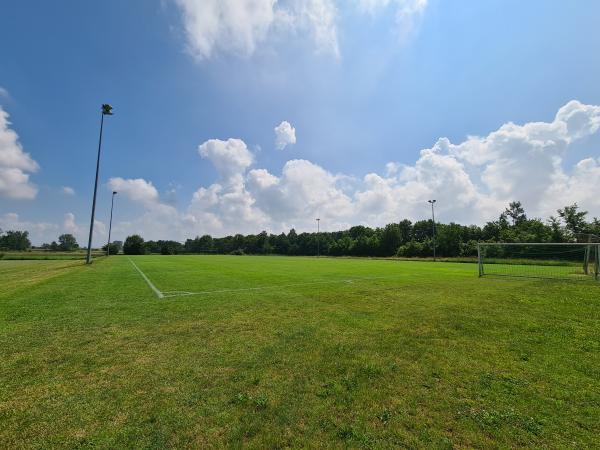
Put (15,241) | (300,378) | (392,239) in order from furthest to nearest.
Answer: (15,241)
(392,239)
(300,378)

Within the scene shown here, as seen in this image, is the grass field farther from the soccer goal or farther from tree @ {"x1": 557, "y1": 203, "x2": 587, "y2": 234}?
tree @ {"x1": 557, "y1": 203, "x2": 587, "y2": 234}

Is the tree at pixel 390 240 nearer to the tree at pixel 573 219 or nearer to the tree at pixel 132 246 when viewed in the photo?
the tree at pixel 573 219

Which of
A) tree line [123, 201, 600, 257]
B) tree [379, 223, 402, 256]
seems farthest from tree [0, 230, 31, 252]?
tree [379, 223, 402, 256]

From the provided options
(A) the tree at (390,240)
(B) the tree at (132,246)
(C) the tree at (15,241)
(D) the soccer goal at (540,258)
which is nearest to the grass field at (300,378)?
(D) the soccer goal at (540,258)

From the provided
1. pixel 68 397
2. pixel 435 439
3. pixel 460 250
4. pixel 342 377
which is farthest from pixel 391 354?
pixel 460 250

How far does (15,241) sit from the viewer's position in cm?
14900

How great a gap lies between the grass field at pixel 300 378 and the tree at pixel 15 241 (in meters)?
192

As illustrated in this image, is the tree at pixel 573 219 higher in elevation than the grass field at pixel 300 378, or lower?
higher

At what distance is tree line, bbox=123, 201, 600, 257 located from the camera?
56.3 metres

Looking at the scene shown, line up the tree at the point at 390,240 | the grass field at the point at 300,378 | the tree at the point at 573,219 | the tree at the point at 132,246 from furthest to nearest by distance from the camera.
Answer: the tree at the point at 132,246
the tree at the point at 390,240
the tree at the point at 573,219
the grass field at the point at 300,378

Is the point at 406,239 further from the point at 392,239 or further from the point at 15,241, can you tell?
the point at 15,241

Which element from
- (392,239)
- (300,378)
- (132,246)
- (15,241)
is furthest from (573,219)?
(15,241)

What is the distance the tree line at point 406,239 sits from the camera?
56281 millimetres

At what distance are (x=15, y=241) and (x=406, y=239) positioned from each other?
617ft
